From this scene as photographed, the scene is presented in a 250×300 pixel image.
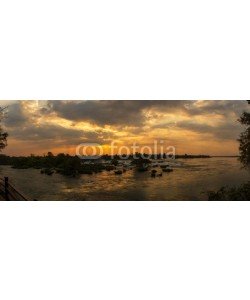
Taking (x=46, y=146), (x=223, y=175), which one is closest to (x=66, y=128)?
(x=46, y=146)

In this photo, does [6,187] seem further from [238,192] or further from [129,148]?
[238,192]

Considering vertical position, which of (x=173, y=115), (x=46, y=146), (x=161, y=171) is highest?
(x=173, y=115)

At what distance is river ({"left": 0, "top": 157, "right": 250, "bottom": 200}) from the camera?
5.57 metres

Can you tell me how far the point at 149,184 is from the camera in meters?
5.62

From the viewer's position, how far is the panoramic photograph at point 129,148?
555 centimetres

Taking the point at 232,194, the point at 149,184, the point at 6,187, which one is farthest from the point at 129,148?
the point at 6,187

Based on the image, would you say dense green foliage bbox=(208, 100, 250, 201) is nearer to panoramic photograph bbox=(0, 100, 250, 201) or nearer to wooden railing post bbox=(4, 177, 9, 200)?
panoramic photograph bbox=(0, 100, 250, 201)

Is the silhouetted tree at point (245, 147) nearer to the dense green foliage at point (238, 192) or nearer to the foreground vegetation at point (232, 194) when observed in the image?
the dense green foliage at point (238, 192)

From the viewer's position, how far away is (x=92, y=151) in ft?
18.6

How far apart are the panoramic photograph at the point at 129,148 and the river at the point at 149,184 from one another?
1 centimetres

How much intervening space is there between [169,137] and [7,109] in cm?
208

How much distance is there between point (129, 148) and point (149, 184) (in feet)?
1.73

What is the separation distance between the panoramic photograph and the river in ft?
0.04

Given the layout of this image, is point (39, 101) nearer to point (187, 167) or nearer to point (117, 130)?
point (117, 130)
